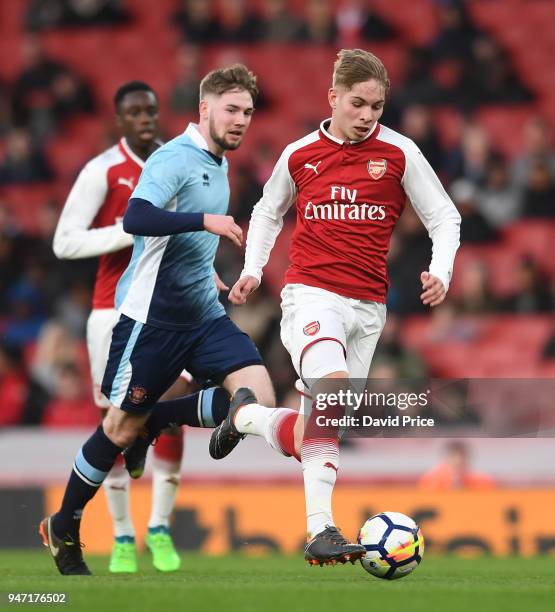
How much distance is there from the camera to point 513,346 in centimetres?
1380

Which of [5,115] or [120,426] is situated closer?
[120,426]

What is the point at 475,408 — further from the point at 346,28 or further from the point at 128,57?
the point at 128,57

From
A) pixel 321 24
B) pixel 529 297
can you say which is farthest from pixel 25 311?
pixel 321 24

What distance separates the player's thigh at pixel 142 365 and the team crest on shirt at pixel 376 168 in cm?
128

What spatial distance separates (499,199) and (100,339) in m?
7.47

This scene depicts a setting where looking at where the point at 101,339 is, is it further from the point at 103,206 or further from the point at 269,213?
the point at 269,213

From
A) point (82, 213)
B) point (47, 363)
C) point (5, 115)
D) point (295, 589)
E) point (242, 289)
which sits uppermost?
point (5, 115)

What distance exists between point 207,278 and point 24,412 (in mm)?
5633

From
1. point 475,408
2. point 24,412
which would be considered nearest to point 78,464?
point 475,408

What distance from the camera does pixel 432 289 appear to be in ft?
21.7

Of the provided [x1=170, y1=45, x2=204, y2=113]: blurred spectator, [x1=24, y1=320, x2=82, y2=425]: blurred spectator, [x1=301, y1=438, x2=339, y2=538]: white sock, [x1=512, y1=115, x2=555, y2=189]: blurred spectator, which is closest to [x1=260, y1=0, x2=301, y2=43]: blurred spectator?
[x1=170, y1=45, x2=204, y2=113]: blurred spectator

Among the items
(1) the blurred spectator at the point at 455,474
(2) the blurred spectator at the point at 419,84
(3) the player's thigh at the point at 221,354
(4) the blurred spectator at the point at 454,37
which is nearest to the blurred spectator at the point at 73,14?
(2) the blurred spectator at the point at 419,84

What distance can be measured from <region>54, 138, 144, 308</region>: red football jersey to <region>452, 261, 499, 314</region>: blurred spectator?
5885 mm

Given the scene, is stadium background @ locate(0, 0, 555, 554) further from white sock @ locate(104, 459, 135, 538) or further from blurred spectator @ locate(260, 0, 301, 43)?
white sock @ locate(104, 459, 135, 538)
